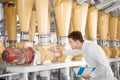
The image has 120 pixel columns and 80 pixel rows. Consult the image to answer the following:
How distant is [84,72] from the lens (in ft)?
6.51

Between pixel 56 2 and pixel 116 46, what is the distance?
1.39 m

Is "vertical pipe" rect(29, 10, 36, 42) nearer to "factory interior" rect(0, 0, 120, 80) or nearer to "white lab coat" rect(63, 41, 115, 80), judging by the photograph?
"factory interior" rect(0, 0, 120, 80)

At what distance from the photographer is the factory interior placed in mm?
1551

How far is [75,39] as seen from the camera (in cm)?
198

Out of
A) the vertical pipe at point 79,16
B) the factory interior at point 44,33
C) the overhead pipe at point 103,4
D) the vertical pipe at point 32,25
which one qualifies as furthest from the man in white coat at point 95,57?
the overhead pipe at point 103,4

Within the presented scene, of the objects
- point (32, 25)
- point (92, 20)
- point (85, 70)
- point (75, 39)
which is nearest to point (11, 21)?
point (32, 25)

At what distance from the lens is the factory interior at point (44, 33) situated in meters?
1.55

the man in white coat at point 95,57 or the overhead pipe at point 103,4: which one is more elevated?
the overhead pipe at point 103,4

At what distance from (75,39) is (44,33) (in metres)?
0.32

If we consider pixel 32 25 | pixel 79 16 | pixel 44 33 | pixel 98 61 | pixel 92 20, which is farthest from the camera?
pixel 92 20

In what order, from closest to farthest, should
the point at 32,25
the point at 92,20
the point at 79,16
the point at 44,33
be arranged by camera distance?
the point at 44,33 < the point at 79,16 < the point at 32,25 < the point at 92,20

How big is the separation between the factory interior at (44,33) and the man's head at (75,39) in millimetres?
91

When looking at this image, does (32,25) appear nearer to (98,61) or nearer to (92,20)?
(92,20)

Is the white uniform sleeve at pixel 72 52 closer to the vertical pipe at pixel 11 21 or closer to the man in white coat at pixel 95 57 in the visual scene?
the man in white coat at pixel 95 57
